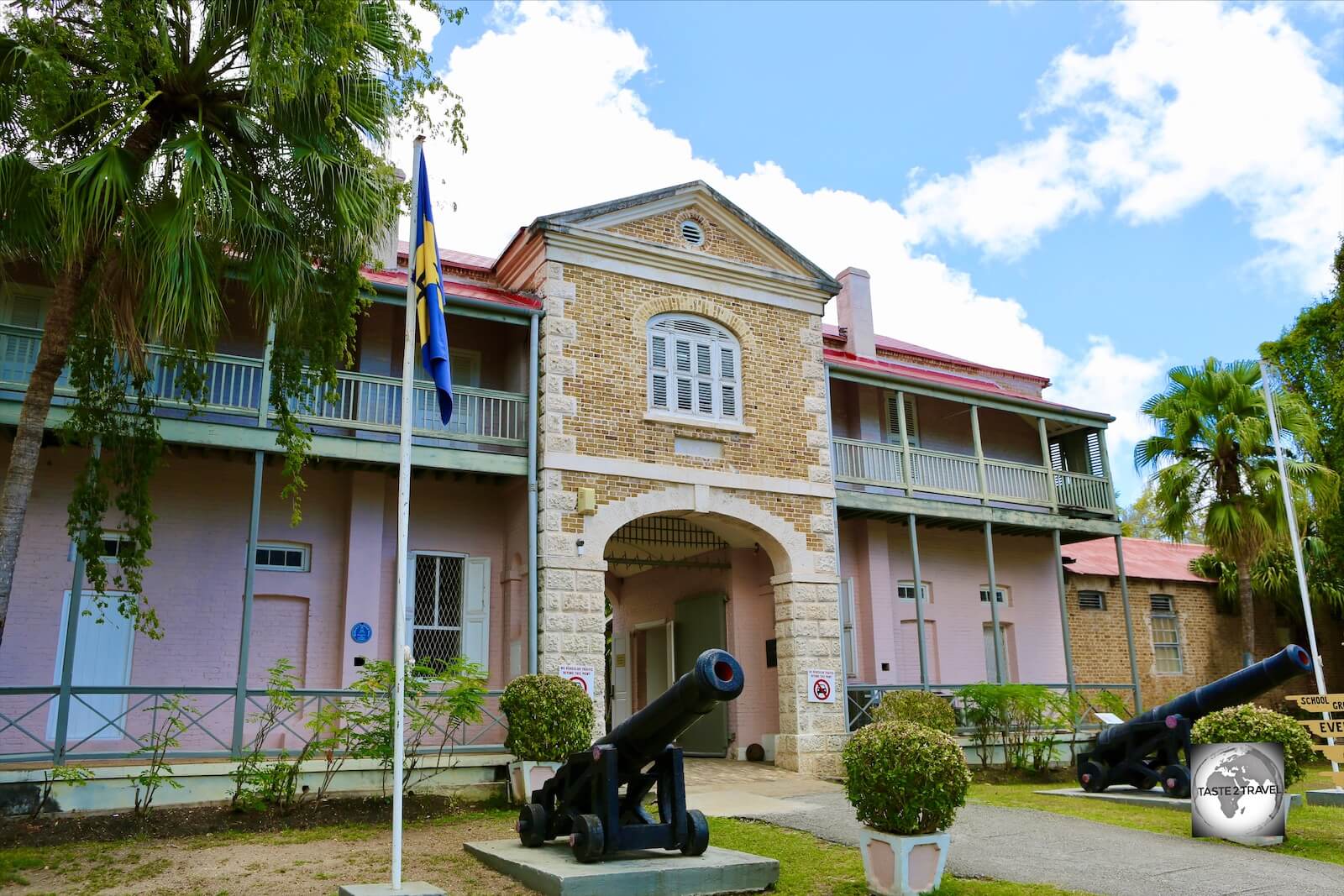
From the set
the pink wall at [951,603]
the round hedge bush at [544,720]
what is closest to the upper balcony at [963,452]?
the pink wall at [951,603]

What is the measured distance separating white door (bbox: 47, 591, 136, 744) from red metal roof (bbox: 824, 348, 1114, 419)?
10.5 m

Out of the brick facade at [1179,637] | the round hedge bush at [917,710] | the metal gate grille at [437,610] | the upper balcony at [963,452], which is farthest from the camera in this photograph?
the brick facade at [1179,637]

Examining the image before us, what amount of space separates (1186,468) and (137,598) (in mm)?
17140

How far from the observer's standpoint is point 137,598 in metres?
13.1

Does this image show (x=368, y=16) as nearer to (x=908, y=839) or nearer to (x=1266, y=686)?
(x=908, y=839)

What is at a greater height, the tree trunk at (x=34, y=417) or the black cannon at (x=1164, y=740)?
the tree trunk at (x=34, y=417)

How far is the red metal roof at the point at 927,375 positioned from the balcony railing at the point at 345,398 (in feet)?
18.2

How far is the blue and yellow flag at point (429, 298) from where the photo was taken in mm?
8227

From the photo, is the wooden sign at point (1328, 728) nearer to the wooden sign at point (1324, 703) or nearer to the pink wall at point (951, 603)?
the wooden sign at point (1324, 703)

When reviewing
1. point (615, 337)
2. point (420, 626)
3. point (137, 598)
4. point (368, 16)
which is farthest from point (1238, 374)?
point (137, 598)

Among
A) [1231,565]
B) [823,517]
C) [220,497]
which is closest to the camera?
[220,497]

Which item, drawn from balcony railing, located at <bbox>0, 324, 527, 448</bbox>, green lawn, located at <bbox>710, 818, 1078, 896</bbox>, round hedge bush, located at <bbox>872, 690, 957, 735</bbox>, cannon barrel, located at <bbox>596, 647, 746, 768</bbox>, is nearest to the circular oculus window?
balcony railing, located at <bbox>0, 324, 527, 448</bbox>

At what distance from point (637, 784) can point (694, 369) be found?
27.4ft

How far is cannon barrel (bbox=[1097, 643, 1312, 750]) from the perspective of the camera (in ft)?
34.9
